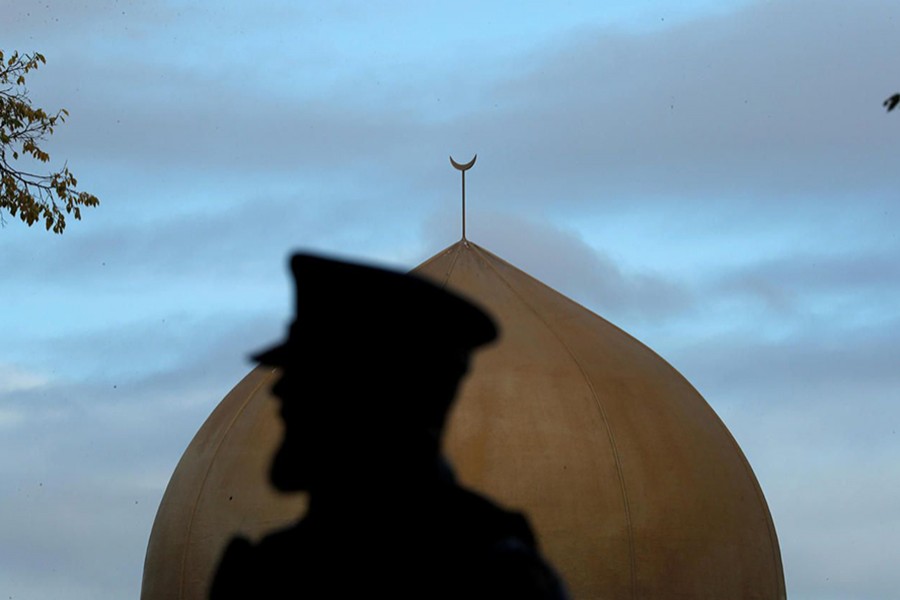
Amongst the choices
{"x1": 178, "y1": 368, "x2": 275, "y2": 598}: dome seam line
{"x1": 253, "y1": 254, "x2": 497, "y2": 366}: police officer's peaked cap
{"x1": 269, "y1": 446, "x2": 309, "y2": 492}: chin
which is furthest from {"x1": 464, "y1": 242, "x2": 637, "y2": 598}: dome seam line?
{"x1": 269, "y1": 446, "x2": 309, "y2": 492}: chin

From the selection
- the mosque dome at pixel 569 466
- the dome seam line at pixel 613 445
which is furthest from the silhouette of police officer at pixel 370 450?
the dome seam line at pixel 613 445

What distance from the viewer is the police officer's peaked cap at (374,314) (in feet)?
12.3

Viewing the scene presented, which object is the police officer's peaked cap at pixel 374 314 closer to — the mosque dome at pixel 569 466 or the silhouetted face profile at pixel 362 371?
the silhouetted face profile at pixel 362 371

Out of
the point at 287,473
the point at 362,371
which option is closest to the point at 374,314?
the point at 362,371

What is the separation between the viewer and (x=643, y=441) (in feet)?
52.6

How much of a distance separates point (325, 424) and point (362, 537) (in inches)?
13.3

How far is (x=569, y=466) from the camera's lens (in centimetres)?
1540

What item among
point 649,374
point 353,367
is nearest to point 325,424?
point 353,367

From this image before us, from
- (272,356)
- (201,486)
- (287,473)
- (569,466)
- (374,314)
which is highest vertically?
(201,486)

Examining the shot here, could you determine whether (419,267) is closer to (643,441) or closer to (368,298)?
(643,441)

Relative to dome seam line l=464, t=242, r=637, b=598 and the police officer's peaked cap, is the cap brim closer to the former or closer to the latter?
the police officer's peaked cap

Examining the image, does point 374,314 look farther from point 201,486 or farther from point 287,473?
point 201,486

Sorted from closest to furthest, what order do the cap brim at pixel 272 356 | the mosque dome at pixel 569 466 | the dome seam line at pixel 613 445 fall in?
1. the cap brim at pixel 272 356
2. the mosque dome at pixel 569 466
3. the dome seam line at pixel 613 445

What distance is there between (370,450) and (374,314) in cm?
32
